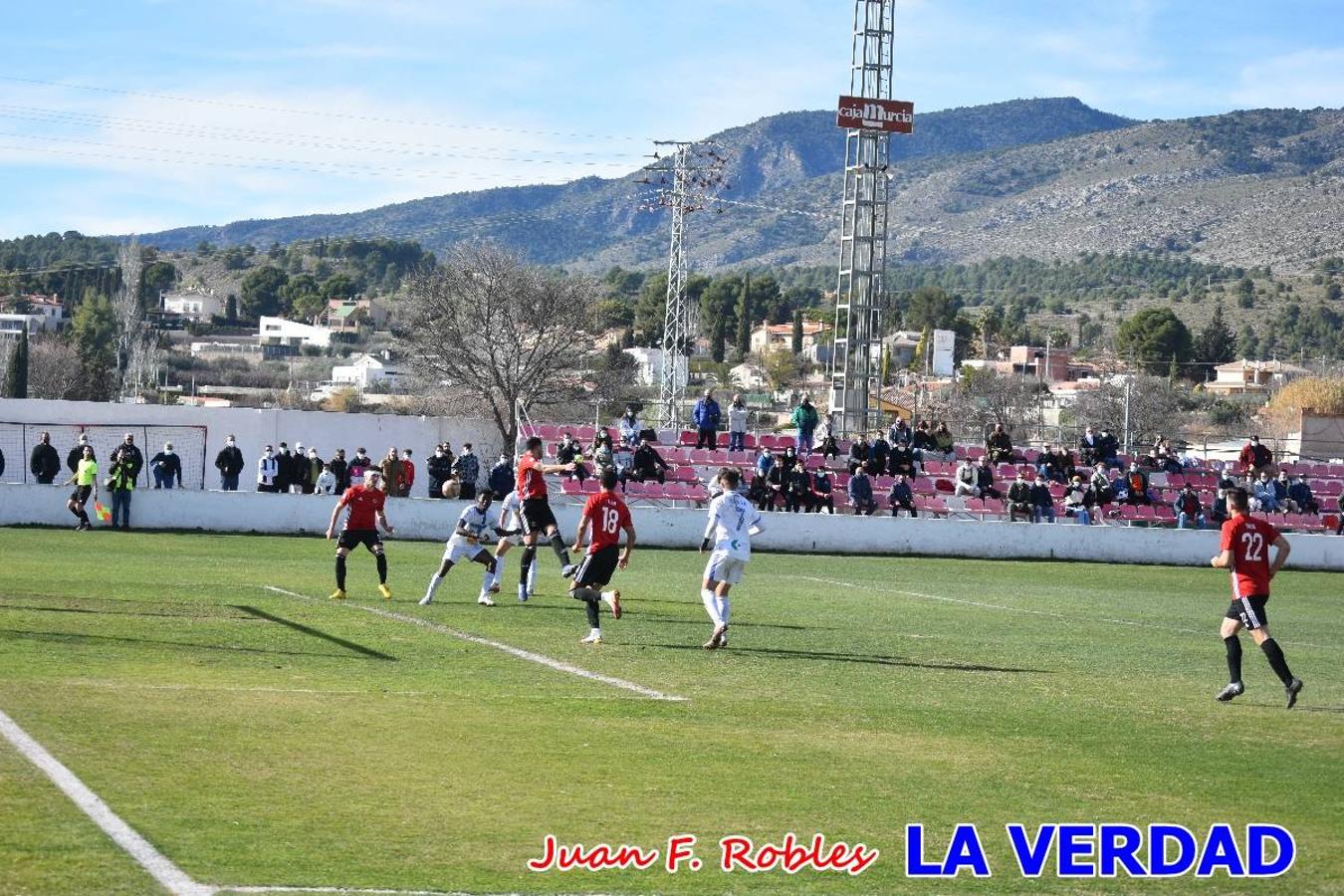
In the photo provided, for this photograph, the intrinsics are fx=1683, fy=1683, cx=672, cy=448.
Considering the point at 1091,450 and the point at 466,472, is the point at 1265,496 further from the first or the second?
the point at 466,472

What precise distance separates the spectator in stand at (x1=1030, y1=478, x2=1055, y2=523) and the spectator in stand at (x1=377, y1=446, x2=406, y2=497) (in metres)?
15.5

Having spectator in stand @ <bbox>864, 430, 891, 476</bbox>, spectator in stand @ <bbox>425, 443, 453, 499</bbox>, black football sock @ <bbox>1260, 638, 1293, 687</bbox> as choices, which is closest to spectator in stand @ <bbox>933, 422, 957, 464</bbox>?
spectator in stand @ <bbox>864, 430, 891, 476</bbox>

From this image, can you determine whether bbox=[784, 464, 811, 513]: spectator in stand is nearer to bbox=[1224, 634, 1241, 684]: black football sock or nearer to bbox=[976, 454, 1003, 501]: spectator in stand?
bbox=[976, 454, 1003, 501]: spectator in stand

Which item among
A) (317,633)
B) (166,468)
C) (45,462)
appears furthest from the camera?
(166,468)

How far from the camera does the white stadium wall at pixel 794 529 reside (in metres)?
37.1

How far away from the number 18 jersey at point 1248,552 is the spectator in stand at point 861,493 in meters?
26.1

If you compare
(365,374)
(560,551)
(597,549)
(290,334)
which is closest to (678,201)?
(560,551)

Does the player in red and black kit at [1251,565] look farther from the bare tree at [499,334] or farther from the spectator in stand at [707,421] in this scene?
the bare tree at [499,334]

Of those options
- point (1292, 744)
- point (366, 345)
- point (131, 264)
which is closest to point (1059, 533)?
point (1292, 744)

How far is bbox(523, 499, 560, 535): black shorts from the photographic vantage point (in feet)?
68.7

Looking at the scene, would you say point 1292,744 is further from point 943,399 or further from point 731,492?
point 943,399

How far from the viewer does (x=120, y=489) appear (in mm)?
36219

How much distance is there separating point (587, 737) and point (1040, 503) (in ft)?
104

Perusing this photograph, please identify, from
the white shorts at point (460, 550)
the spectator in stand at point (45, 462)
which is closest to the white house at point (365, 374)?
the spectator in stand at point (45, 462)
